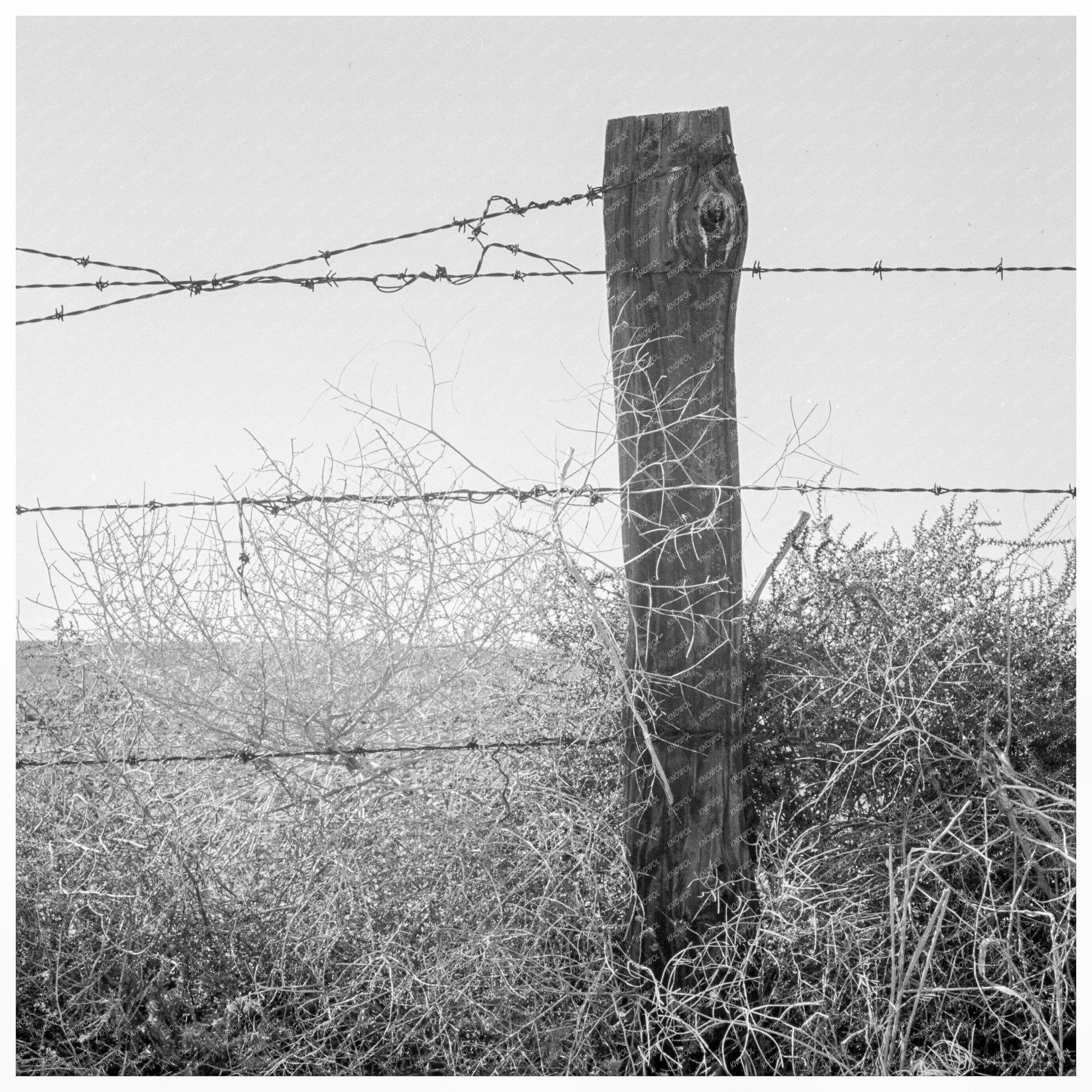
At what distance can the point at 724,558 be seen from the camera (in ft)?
7.38

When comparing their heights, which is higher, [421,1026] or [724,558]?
[724,558]

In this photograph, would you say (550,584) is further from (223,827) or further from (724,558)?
(223,827)

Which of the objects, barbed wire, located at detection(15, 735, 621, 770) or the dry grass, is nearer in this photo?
the dry grass

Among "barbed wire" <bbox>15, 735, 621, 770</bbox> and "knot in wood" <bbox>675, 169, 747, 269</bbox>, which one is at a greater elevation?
"knot in wood" <bbox>675, 169, 747, 269</bbox>

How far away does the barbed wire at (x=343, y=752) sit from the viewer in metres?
2.29

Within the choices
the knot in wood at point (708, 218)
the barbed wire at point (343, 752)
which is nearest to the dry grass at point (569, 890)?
the barbed wire at point (343, 752)

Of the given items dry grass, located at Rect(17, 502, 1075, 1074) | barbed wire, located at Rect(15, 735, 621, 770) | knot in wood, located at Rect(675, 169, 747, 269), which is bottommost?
dry grass, located at Rect(17, 502, 1075, 1074)

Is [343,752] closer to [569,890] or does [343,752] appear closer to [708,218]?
[569,890]

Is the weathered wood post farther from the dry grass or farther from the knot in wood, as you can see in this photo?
the dry grass

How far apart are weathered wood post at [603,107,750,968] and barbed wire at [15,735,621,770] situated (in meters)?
0.17

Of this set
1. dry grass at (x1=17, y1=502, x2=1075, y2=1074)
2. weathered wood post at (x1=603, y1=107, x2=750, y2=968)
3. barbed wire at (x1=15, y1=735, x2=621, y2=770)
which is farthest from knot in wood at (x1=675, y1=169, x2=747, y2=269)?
barbed wire at (x1=15, y1=735, x2=621, y2=770)

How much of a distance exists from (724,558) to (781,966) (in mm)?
878

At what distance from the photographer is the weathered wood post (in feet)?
7.32
